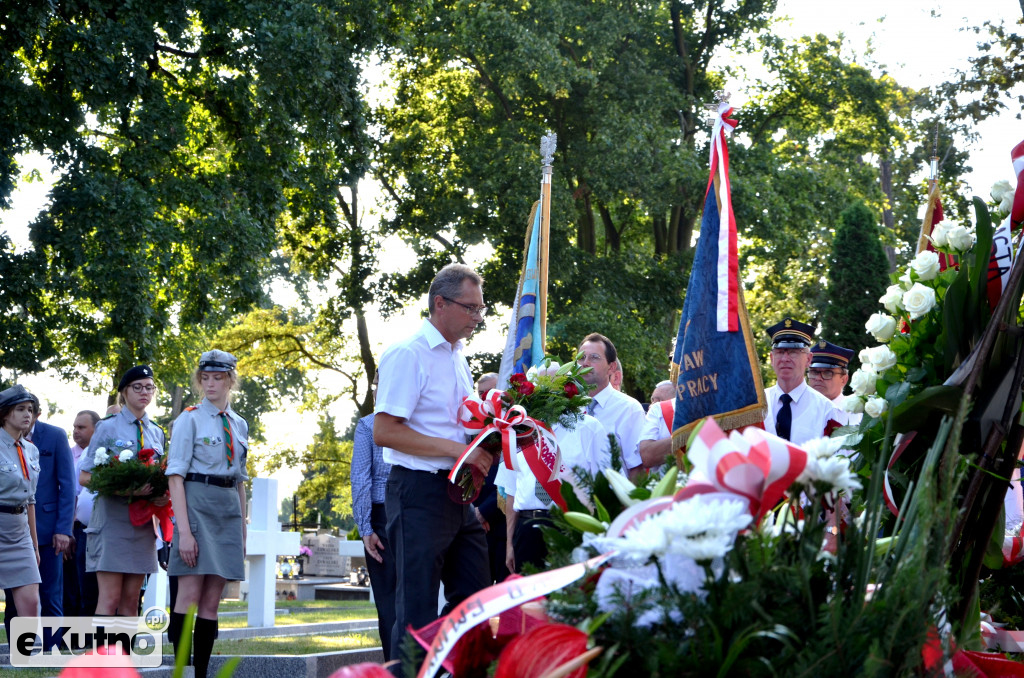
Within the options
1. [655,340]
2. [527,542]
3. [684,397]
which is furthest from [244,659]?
[655,340]

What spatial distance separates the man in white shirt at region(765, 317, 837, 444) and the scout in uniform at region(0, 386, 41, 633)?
535cm

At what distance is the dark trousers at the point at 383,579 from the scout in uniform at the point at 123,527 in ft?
5.25

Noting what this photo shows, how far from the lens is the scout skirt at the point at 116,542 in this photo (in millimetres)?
8023

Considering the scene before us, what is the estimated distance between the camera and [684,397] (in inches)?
194

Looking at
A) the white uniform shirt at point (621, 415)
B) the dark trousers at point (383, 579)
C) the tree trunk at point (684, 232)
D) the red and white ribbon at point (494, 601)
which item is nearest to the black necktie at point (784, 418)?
the white uniform shirt at point (621, 415)

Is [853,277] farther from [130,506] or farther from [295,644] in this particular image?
[130,506]

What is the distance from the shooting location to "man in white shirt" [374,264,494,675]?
5066 millimetres

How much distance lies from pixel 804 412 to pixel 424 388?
3.00 meters

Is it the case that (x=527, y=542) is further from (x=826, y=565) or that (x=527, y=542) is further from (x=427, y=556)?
(x=826, y=565)

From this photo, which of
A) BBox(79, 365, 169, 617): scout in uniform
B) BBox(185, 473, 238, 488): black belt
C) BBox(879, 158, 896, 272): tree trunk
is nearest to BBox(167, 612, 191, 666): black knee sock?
BBox(79, 365, 169, 617): scout in uniform

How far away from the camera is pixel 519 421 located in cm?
513

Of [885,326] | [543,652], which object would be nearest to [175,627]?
[885,326]

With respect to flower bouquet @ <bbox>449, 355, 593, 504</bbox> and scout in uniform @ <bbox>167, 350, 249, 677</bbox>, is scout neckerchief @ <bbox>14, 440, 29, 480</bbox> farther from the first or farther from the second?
flower bouquet @ <bbox>449, 355, 593, 504</bbox>

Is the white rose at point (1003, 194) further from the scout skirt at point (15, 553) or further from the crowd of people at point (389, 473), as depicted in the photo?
the scout skirt at point (15, 553)
